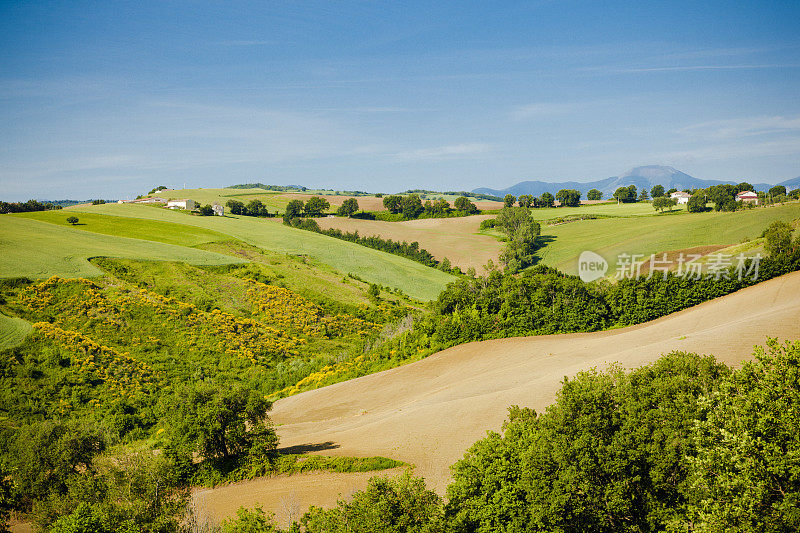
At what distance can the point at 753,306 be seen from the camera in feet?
142

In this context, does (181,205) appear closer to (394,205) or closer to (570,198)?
(394,205)

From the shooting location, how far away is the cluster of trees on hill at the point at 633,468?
12.7 m

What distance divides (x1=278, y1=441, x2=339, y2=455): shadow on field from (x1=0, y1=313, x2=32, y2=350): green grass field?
29.6 metres

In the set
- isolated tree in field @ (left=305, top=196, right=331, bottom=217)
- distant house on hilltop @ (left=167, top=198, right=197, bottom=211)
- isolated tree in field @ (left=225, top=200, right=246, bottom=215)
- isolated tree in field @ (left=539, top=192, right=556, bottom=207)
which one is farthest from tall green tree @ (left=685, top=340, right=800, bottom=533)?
isolated tree in field @ (left=539, top=192, right=556, bottom=207)

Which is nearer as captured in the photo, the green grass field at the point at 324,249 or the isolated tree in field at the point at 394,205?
the green grass field at the point at 324,249

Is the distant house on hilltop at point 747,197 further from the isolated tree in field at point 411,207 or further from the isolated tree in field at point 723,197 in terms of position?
the isolated tree in field at point 411,207

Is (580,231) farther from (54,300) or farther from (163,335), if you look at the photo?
(54,300)

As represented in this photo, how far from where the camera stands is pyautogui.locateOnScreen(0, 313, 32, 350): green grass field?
44375mm

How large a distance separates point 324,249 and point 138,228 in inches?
1384

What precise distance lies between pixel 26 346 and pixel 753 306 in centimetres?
6481

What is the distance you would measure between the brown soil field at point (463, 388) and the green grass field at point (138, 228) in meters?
54.9

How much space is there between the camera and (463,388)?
1582 inches

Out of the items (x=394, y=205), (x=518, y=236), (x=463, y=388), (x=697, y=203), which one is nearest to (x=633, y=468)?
(x=463, y=388)

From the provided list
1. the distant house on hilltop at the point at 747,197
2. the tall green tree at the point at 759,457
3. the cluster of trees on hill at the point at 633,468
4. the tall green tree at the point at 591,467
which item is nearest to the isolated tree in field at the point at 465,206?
the distant house on hilltop at the point at 747,197
